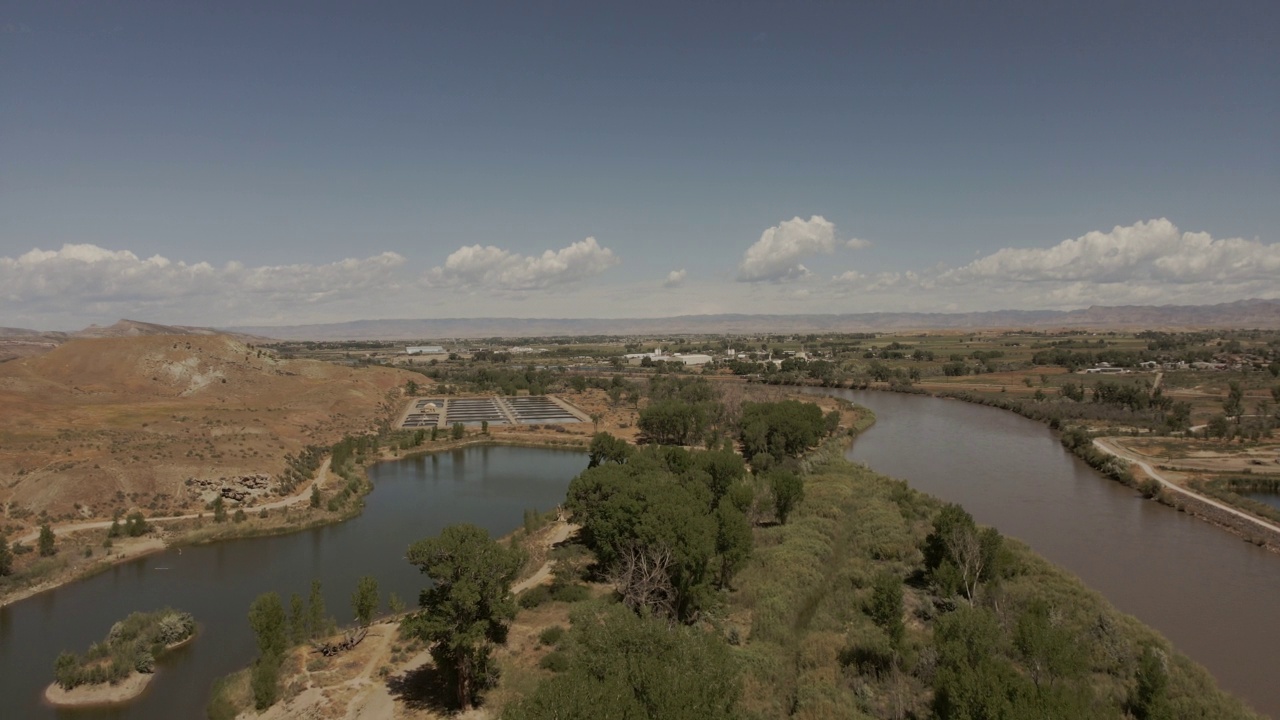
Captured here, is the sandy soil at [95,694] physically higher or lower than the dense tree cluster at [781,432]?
lower

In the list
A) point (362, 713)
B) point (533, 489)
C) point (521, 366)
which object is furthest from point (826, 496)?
point (521, 366)

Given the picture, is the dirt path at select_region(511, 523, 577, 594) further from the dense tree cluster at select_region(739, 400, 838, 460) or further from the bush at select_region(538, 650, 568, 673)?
the dense tree cluster at select_region(739, 400, 838, 460)

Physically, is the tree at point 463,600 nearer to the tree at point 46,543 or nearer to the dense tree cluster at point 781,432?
the tree at point 46,543

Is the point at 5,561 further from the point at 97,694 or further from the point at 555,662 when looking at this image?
the point at 555,662

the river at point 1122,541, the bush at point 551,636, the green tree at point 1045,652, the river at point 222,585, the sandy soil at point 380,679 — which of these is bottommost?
the river at point 1122,541

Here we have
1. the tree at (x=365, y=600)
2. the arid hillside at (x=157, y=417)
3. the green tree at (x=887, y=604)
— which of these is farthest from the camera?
the arid hillside at (x=157, y=417)

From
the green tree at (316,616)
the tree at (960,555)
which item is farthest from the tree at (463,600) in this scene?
the tree at (960,555)
